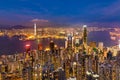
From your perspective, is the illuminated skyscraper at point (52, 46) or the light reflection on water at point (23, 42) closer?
the light reflection on water at point (23, 42)

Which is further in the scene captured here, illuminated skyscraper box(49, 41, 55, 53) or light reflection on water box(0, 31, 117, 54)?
illuminated skyscraper box(49, 41, 55, 53)

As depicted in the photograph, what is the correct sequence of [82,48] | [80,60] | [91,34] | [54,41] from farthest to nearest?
[91,34], [54,41], [82,48], [80,60]

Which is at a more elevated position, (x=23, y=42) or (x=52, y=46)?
(x=23, y=42)

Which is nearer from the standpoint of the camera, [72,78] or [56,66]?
[72,78]

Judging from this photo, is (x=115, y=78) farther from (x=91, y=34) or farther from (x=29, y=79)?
(x=91, y=34)

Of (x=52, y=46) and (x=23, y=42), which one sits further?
(x=52, y=46)

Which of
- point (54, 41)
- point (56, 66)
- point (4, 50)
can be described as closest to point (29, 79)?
point (56, 66)

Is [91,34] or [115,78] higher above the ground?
[91,34]

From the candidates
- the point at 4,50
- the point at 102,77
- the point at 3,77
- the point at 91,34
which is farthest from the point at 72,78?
the point at 91,34

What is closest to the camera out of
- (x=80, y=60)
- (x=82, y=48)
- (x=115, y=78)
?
(x=115, y=78)
